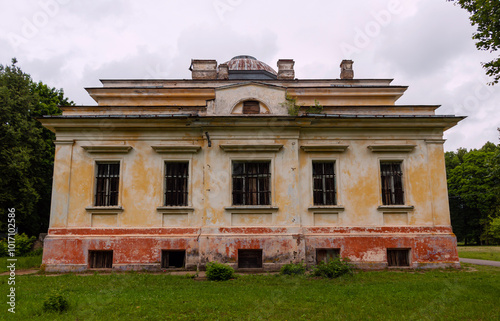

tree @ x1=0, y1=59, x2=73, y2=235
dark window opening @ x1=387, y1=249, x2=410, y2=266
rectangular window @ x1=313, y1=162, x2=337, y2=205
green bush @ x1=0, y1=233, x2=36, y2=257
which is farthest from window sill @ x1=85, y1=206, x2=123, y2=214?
tree @ x1=0, y1=59, x2=73, y2=235

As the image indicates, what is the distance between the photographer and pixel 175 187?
13.2 m

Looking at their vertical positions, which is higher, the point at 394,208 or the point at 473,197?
the point at 473,197

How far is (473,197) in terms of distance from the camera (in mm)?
41906

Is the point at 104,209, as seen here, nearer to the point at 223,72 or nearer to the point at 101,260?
the point at 101,260

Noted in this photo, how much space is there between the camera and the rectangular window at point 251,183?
12961mm

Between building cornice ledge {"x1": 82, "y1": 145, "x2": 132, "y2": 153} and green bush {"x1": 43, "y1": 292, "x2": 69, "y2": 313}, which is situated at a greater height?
building cornice ledge {"x1": 82, "y1": 145, "x2": 132, "y2": 153}

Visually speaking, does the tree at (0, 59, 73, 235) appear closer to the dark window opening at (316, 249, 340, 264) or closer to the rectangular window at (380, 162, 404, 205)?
the dark window opening at (316, 249, 340, 264)

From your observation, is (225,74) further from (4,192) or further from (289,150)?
(4,192)

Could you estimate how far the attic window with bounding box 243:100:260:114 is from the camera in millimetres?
13375

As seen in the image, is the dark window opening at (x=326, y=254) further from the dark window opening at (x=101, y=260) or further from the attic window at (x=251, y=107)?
the dark window opening at (x=101, y=260)

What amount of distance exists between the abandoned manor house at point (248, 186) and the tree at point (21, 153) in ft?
35.2

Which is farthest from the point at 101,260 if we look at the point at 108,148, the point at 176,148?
the point at 176,148

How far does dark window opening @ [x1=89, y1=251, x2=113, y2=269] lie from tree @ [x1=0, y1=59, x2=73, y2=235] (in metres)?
11.7

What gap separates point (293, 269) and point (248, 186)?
3399mm
